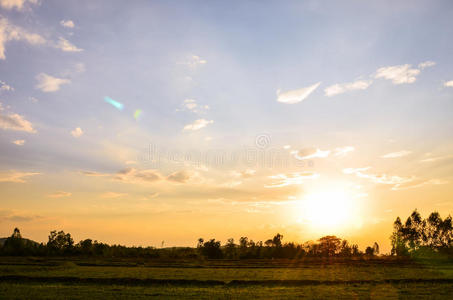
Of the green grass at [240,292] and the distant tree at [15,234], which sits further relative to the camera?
the distant tree at [15,234]

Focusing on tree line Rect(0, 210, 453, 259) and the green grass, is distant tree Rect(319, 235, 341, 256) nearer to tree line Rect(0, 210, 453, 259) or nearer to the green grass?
tree line Rect(0, 210, 453, 259)

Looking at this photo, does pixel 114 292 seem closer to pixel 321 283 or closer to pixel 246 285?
pixel 246 285

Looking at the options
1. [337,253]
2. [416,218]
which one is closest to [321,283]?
[416,218]

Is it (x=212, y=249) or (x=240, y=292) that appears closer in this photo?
(x=240, y=292)

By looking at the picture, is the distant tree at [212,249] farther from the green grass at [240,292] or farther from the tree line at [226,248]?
the green grass at [240,292]

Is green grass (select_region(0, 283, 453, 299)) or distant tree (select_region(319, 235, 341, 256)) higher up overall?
green grass (select_region(0, 283, 453, 299))

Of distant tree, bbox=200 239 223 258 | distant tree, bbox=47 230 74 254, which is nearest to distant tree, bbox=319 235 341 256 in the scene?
distant tree, bbox=200 239 223 258

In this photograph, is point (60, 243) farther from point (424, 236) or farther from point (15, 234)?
point (424, 236)

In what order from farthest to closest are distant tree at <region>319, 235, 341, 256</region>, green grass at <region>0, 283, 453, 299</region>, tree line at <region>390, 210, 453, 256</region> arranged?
distant tree at <region>319, 235, 341, 256</region> → tree line at <region>390, 210, 453, 256</region> → green grass at <region>0, 283, 453, 299</region>

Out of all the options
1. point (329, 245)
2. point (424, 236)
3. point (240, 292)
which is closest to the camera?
point (240, 292)

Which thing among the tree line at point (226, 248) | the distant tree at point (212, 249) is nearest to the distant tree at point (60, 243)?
the tree line at point (226, 248)

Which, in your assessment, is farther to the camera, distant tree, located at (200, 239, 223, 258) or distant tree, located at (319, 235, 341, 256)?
distant tree, located at (319, 235, 341, 256)

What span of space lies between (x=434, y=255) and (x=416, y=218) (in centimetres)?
1726

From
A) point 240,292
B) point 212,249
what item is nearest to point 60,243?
point 212,249
